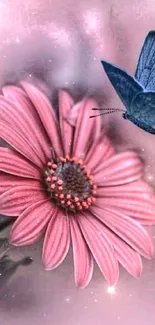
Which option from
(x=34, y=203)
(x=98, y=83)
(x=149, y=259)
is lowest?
(x=149, y=259)

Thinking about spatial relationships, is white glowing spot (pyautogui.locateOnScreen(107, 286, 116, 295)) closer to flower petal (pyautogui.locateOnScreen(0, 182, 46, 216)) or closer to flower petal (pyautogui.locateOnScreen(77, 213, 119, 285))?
flower petal (pyautogui.locateOnScreen(77, 213, 119, 285))

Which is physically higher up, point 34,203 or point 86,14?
point 86,14

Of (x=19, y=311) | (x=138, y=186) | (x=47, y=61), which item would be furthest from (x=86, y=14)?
(x=19, y=311)

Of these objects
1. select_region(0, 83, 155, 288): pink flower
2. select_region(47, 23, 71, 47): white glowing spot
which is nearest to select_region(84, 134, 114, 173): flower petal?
select_region(0, 83, 155, 288): pink flower

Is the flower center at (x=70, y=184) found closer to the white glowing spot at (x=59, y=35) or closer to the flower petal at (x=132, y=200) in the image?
the flower petal at (x=132, y=200)

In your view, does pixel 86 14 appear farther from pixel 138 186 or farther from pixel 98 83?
pixel 138 186

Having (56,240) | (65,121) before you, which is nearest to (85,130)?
(65,121)

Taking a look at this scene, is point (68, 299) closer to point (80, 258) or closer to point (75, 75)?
point (80, 258)
